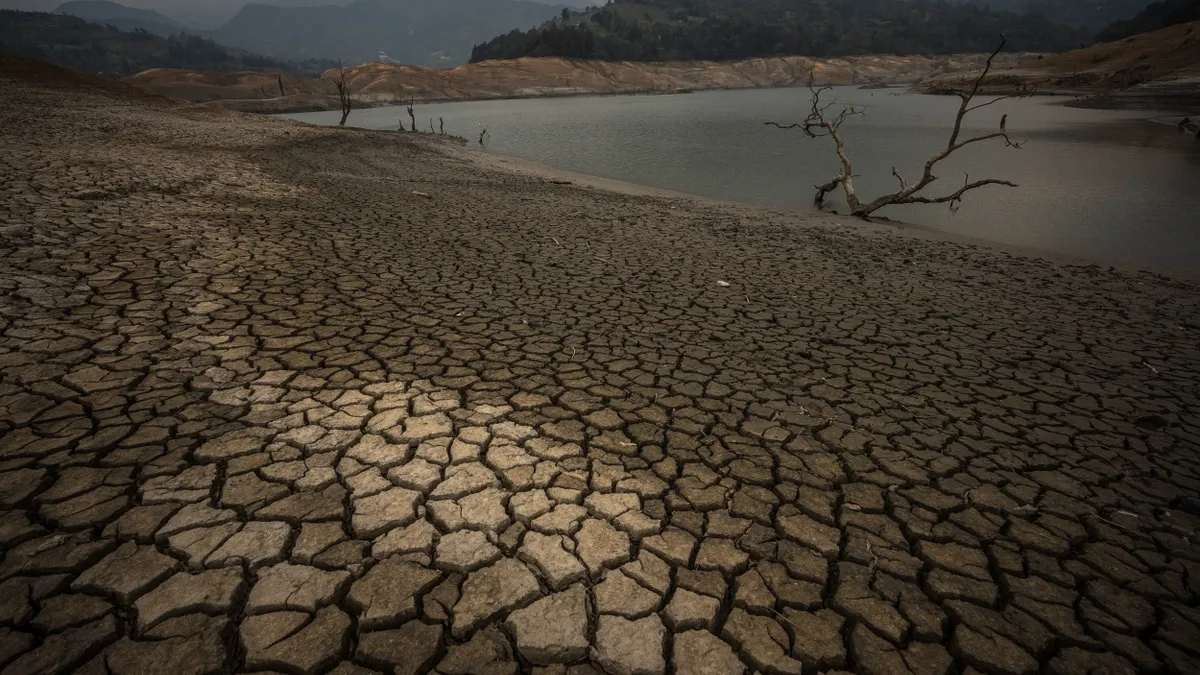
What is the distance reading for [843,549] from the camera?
2828mm

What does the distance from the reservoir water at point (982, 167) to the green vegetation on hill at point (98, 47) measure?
418ft

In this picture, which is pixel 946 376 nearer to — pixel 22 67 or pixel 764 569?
pixel 764 569

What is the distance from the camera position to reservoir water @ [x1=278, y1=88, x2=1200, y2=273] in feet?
41.1

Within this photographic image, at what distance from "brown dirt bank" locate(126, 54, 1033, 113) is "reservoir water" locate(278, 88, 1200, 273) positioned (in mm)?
19664

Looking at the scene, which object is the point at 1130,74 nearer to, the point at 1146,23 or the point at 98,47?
the point at 1146,23

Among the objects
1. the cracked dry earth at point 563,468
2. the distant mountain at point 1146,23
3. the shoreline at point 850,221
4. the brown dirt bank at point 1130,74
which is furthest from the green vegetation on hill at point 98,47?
the distant mountain at point 1146,23

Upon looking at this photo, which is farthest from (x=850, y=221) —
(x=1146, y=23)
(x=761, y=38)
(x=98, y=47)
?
(x=98, y=47)

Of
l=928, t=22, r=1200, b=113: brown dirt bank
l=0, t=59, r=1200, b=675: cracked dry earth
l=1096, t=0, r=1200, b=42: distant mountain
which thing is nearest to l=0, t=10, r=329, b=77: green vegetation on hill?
l=0, t=59, r=1200, b=675: cracked dry earth

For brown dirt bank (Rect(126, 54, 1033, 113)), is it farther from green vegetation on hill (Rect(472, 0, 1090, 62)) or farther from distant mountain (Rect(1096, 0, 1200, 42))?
distant mountain (Rect(1096, 0, 1200, 42))

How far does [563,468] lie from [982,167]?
26252mm

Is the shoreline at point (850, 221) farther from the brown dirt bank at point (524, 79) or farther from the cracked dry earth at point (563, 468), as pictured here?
the brown dirt bank at point (524, 79)

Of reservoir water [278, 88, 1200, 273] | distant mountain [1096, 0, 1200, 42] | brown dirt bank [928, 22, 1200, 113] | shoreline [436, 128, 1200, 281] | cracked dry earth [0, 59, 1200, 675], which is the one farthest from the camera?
distant mountain [1096, 0, 1200, 42]

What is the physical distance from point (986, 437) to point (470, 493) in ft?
12.5

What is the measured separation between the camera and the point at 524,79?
9731 cm
